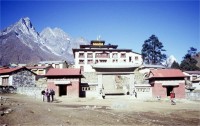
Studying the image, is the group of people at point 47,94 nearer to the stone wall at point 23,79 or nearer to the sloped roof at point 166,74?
the sloped roof at point 166,74

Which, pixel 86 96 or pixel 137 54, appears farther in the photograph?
pixel 137 54

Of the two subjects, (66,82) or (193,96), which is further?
(66,82)

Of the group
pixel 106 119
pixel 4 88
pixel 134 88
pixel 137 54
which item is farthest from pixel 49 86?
pixel 137 54

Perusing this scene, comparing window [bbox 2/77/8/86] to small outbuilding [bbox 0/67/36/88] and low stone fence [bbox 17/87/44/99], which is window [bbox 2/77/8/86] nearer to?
small outbuilding [bbox 0/67/36/88]

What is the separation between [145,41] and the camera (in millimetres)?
84688

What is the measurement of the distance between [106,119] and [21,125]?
5.26 meters

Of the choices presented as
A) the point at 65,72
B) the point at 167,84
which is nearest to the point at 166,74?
the point at 167,84

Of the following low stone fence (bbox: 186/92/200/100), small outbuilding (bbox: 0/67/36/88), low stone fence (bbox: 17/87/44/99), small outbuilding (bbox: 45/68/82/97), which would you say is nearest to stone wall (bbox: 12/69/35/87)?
small outbuilding (bbox: 0/67/36/88)

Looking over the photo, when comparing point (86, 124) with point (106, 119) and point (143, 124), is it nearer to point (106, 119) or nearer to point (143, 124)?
point (106, 119)

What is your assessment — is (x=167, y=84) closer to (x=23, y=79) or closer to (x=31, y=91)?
(x=31, y=91)

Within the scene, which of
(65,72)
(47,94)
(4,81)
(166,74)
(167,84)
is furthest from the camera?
(4,81)

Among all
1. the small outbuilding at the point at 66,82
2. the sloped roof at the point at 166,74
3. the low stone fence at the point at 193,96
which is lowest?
the low stone fence at the point at 193,96

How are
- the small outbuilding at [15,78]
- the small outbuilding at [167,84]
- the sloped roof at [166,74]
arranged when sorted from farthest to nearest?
the small outbuilding at [15,78] < the sloped roof at [166,74] < the small outbuilding at [167,84]

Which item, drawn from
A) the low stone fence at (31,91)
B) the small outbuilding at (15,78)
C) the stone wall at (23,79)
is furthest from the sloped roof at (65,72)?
the stone wall at (23,79)
